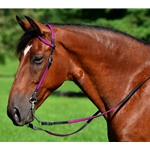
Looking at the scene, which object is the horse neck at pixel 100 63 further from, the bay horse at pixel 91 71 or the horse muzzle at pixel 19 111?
the horse muzzle at pixel 19 111

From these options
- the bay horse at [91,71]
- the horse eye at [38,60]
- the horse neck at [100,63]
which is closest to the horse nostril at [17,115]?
the bay horse at [91,71]

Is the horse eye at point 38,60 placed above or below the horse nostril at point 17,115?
above

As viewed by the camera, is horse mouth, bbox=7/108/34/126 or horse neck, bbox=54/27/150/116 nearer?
horse mouth, bbox=7/108/34/126

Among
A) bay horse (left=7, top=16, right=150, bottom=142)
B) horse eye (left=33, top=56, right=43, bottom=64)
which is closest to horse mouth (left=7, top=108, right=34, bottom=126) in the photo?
bay horse (left=7, top=16, right=150, bottom=142)

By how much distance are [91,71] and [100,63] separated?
0.46 ft

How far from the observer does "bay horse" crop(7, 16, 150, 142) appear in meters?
4.10

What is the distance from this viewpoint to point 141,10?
19375 mm

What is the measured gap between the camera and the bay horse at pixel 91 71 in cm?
410

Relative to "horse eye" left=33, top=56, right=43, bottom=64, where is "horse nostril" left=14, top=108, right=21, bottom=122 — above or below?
below

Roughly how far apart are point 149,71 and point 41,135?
5.55 m

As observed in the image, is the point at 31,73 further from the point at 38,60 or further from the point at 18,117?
the point at 18,117

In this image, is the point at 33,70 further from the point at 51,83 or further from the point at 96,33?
the point at 96,33

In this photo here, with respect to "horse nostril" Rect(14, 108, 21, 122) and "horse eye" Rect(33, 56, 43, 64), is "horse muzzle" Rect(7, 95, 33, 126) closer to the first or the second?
"horse nostril" Rect(14, 108, 21, 122)

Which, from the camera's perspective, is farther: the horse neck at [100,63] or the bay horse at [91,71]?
the horse neck at [100,63]
